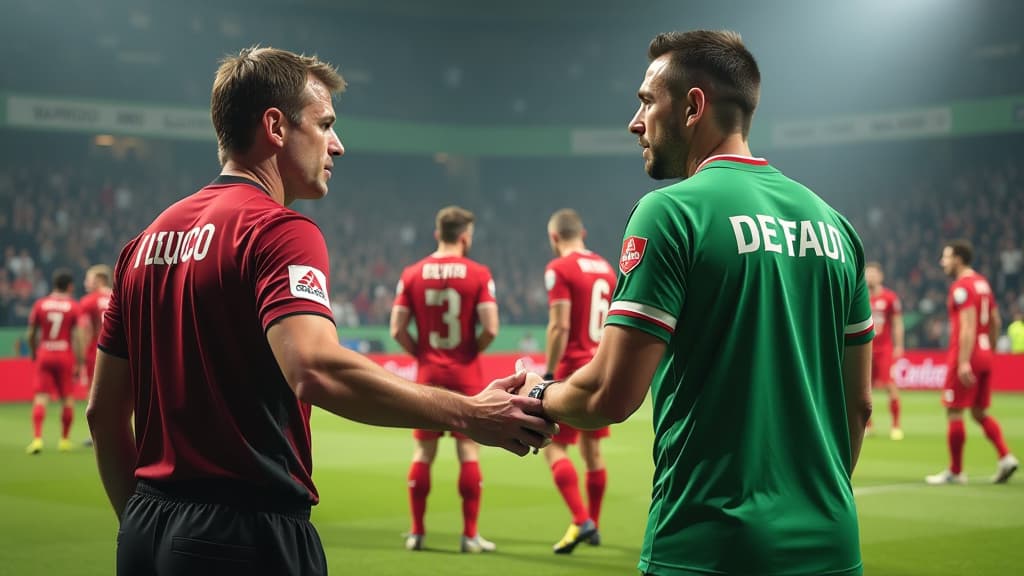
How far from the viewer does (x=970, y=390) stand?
11852mm

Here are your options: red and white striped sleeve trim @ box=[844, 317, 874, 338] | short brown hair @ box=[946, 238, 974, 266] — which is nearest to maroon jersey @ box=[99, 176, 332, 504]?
red and white striped sleeve trim @ box=[844, 317, 874, 338]

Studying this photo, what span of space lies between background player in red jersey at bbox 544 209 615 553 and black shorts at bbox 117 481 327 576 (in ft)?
19.2

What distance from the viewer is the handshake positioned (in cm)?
291

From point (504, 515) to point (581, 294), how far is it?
2342 millimetres

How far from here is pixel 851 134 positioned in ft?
122

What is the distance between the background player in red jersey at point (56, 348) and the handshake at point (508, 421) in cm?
1318

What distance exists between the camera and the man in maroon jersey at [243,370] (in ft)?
8.39

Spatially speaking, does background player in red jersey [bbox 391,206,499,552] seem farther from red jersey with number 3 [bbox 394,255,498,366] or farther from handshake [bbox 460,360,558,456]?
handshake [bbox 460,360,558,456]

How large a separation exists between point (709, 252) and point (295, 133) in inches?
45.6

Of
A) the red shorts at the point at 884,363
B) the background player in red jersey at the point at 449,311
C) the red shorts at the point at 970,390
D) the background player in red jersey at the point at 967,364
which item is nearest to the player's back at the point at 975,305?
the background player in red jersey at the point at 967,364

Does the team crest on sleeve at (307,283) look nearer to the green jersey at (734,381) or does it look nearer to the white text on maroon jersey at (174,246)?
the white text on maroon jersey at (174,246)

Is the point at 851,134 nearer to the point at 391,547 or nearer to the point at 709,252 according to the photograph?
the point at 391,547

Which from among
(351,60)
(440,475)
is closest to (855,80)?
(351,60)

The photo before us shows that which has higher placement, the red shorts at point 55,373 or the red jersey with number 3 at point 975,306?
the red jersey with number 3 at point 975,306
